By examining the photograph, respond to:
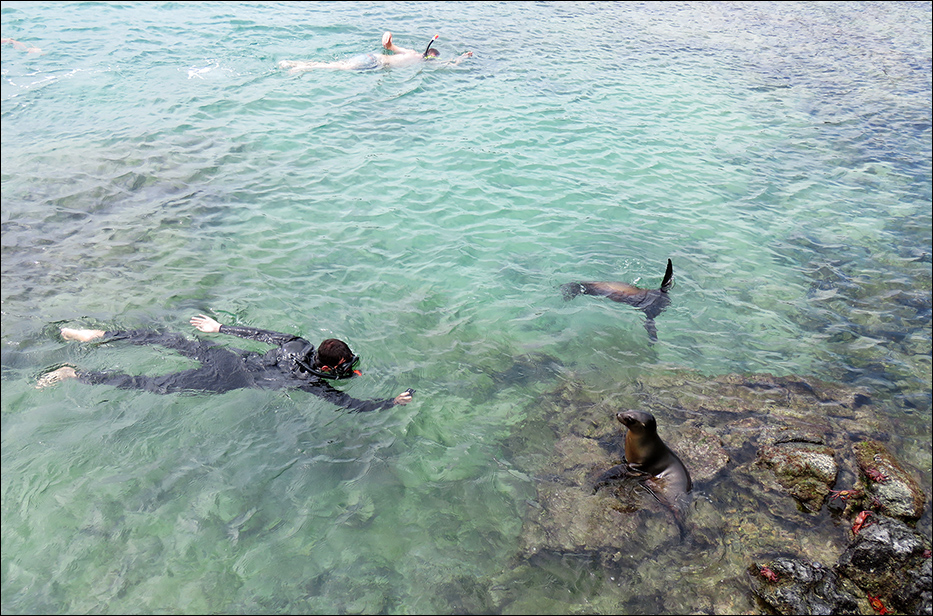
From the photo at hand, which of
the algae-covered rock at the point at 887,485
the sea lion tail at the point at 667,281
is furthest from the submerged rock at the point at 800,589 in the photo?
the sea lion tail at the point at 667,281

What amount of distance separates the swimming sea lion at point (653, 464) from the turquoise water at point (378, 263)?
4.68 ft

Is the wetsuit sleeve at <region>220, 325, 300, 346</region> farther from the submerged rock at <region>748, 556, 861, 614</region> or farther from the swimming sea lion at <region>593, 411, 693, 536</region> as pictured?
the submerged rock at <region>748, 556, 861, 614</region>

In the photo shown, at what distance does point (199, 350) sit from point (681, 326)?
7641 mm

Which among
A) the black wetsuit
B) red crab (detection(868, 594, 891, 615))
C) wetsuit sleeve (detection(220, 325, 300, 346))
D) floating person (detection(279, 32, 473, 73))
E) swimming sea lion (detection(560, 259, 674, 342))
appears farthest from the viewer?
floating person (detection(279, 32, 473, 73))

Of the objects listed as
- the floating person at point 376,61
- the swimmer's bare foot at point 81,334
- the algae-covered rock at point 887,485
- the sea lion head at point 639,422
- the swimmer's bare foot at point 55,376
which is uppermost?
the floating person at point 376,61

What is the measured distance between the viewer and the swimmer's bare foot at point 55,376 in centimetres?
634

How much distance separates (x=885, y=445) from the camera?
24.1 feet

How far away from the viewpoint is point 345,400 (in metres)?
6.87

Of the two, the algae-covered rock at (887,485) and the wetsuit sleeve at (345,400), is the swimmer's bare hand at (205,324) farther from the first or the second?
the algae-covered rock at (887,485)

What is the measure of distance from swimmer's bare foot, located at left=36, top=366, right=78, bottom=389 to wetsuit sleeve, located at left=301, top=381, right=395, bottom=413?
2755mm

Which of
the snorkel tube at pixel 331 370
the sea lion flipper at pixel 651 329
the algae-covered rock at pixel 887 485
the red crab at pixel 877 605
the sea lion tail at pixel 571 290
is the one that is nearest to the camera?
the red crab at pixel 877 605

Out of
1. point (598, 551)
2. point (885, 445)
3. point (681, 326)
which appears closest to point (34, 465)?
point (598, 551)

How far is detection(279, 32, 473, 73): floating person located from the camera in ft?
54.9

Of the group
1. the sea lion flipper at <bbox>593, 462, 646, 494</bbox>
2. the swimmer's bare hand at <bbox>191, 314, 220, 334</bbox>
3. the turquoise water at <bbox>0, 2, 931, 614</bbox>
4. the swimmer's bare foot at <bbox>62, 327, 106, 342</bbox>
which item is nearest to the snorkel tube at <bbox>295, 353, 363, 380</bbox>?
the turquoise water at <bbox>0, 2, 931, 614</bbox>
